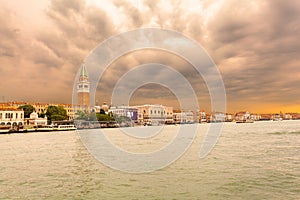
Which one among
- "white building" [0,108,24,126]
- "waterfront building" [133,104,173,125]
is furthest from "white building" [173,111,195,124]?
"white building" [0,108,24,126]

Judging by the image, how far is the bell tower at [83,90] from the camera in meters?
126

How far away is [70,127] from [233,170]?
68.8 metres

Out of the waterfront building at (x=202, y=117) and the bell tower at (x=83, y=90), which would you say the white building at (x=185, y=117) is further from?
the bell tower at (x=83, y=90)

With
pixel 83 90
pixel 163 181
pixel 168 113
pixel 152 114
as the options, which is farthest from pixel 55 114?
pixel 168 113

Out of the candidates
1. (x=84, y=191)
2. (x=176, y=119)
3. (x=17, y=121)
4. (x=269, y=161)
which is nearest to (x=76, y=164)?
(x=84, y=191)

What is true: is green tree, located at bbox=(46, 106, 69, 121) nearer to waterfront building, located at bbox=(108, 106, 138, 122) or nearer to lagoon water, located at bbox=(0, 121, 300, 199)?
waterfront building, located at bbox=(108, 106, 138, 122)

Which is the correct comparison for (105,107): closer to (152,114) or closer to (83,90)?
(152,114)

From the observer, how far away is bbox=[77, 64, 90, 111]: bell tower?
126 meters

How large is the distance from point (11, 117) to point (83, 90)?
2043 inches

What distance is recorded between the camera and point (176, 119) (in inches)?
6781

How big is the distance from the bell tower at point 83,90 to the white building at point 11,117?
43818 millimetres

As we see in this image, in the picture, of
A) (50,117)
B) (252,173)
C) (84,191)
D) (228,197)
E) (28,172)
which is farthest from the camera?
(50,117)

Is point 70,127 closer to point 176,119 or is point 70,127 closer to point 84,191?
point 84,191

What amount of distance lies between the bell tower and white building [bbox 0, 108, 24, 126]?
1725 inches
